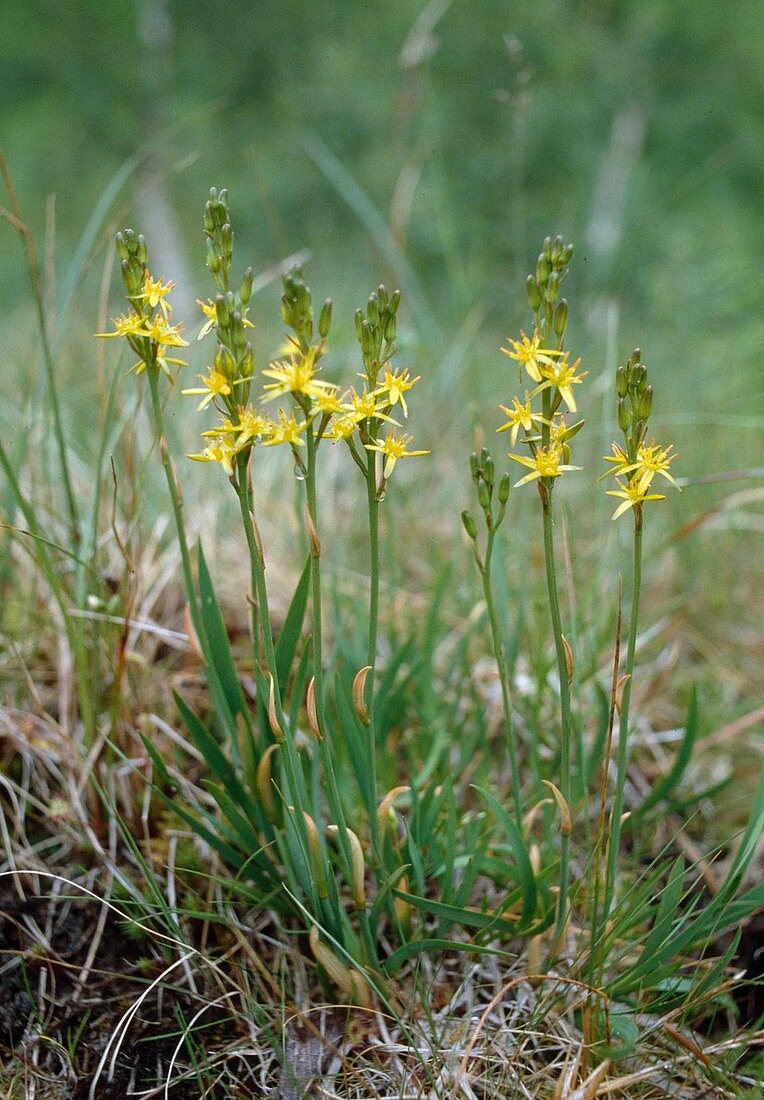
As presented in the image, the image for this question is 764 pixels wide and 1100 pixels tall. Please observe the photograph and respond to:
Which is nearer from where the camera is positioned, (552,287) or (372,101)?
(552,287)

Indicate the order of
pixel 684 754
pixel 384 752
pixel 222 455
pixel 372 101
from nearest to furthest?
1. pixel 222 455
2. pixel 684 754
3. pixel 384 752
4. pixel 372 101

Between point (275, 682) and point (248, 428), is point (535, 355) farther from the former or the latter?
point (275, 682)

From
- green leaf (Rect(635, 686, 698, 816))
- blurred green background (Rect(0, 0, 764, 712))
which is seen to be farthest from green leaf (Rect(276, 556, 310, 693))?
blurred green background (Rect(0, 0, 764, 712))

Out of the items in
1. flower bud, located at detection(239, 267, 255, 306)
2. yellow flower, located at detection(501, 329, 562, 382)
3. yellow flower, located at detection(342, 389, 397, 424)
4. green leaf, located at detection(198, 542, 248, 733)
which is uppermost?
flower bud, located at detection(239, 267, 255, 306)

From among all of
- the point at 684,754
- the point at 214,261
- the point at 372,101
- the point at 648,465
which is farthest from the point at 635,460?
the point at 372,101

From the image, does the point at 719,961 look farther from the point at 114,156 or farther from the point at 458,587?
the point at 114,156

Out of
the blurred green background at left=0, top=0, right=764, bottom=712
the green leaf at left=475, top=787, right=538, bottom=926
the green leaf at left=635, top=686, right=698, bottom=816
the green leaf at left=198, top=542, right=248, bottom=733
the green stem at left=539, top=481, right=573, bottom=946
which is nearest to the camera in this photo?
the green stem at left=539, top=481, right=573, bottom=946

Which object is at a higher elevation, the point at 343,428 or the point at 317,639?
the point at 343,428

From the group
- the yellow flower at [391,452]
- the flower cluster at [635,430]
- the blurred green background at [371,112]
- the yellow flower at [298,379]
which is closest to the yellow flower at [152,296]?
the yellow flower at [298,379]

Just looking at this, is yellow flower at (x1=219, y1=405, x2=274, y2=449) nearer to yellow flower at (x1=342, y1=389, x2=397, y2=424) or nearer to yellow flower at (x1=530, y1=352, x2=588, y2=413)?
yellow flower at (x1=342, y1=389, x2=397, y2=424)
